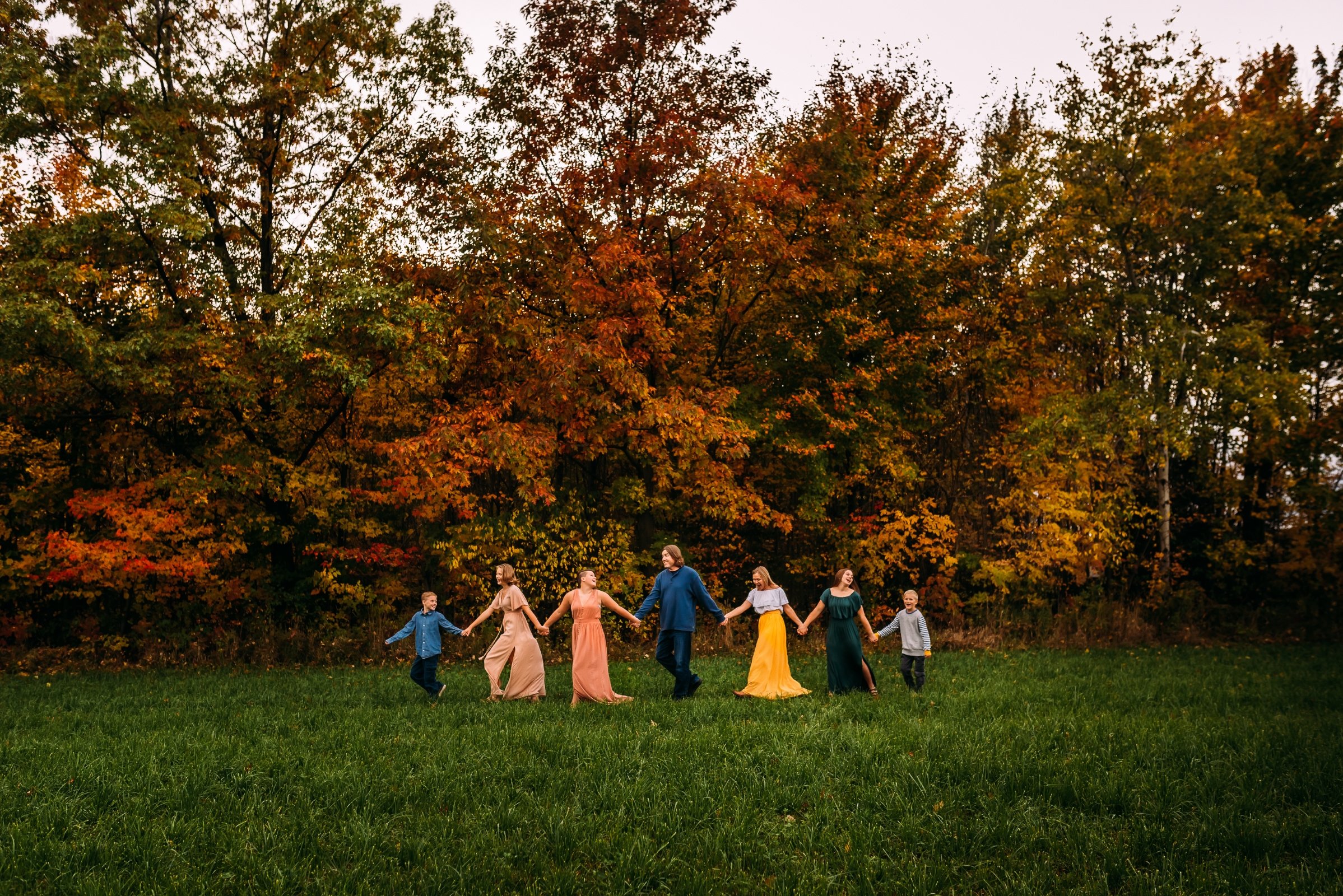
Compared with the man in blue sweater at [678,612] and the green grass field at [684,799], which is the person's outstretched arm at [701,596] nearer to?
the man in blue sweater at [678,612]

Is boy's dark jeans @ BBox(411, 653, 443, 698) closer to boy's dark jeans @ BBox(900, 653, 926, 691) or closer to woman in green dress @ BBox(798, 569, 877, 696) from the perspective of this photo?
woman in green dress @ BBox(798, 569, 877, 696)

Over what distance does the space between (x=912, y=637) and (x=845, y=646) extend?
1.05m

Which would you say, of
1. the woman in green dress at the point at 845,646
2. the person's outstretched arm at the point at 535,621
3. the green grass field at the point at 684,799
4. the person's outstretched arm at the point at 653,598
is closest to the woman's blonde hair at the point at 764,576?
the woman in green dress at the point at 845,646

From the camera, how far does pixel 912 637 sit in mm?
12609

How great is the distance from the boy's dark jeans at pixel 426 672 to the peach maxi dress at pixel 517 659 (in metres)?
0.75

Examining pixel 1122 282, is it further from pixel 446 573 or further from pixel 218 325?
pixel 218 325

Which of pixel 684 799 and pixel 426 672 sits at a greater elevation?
pixel 684 799

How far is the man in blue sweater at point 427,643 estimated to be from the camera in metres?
12.4

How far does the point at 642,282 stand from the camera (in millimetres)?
18922

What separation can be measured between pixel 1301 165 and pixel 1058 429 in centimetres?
1018

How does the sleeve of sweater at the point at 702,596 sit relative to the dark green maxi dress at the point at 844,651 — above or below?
above

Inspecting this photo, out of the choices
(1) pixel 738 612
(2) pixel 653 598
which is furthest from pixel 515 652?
(1) pixel 738 612

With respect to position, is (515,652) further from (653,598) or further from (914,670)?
(914,670)

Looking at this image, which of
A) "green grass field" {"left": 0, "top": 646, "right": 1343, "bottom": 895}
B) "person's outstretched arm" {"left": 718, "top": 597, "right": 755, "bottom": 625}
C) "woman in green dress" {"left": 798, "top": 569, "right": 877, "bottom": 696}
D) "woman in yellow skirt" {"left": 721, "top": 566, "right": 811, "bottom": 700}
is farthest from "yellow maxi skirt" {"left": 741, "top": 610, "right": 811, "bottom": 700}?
"green grass field" {"left": 0, "top": 646, "right": 1343, "bottom": 895}
